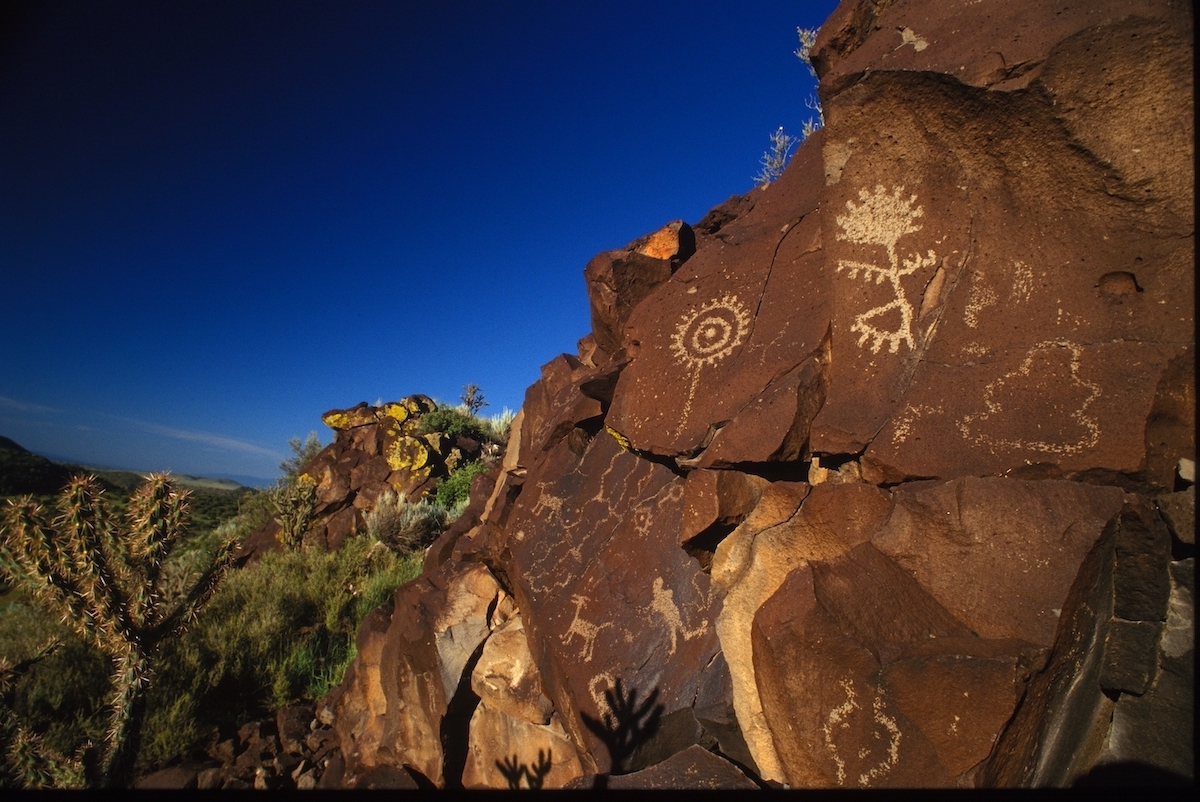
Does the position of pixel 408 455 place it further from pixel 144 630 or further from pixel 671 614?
pixel 671 614

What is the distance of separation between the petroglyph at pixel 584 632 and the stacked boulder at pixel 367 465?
829cm

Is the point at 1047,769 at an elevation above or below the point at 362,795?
above

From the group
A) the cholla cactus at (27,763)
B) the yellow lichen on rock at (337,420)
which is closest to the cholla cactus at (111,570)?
the cholla cactus at (27,763)

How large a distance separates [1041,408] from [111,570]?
5.64m

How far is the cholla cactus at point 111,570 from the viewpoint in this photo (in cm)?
393

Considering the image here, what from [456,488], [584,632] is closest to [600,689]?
[584,632]

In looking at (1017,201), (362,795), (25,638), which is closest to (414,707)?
(362,795)

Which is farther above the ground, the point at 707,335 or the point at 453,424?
the point at 453,424

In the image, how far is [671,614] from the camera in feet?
10.5

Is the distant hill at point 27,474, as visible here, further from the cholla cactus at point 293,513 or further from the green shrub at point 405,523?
the green shrub at point 405,523

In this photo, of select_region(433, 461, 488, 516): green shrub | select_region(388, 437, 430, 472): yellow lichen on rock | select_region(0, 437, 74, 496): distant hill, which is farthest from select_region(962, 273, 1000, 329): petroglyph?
select_region(0, 437, 74, 496): distant hill

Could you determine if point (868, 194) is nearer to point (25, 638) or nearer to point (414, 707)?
point (414, 707)

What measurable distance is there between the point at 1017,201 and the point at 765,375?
126 centimetres

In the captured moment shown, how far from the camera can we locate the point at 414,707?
431 centimetres
